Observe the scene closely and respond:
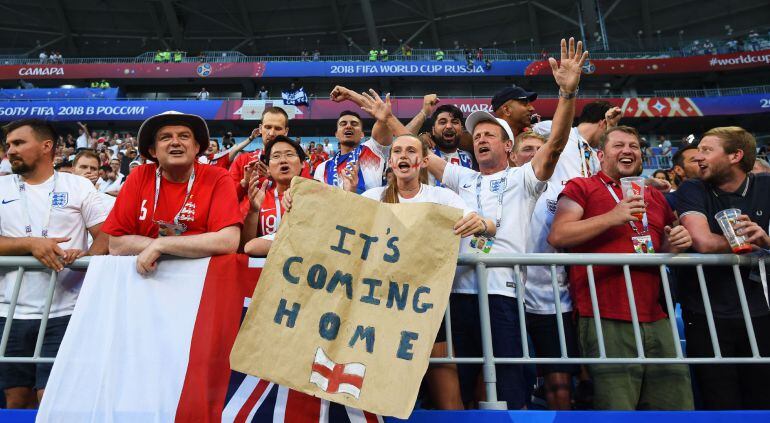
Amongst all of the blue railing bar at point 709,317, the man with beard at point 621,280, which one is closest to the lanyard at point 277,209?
the man with beard at point 621,280

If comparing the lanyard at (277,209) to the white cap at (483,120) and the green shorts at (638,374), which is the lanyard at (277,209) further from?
the green shorts at (638,374)

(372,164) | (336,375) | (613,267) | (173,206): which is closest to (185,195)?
(173,206)

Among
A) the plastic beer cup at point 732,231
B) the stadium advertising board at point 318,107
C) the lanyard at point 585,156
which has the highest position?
the stadium advertising board at point 318,107

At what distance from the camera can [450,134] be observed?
13.9 ft

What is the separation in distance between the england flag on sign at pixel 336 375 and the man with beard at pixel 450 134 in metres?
2.35

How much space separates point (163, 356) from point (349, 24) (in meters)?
31.0

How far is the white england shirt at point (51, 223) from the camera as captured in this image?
276 centimetres

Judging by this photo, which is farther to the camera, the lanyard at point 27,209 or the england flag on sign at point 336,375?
the lanyard at point 27,209

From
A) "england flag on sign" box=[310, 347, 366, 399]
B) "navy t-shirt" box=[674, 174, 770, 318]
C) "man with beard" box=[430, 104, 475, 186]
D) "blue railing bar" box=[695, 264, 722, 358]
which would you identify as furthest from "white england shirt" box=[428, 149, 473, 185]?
"england flag on sign" box=[310, 347, 366, 399]

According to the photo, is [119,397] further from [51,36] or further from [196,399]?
[51,36]

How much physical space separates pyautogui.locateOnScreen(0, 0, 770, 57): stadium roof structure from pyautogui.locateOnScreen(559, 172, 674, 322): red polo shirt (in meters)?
26.8

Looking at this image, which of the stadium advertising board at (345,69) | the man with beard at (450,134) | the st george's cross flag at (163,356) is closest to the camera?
the st george's cross flag at (163,356)

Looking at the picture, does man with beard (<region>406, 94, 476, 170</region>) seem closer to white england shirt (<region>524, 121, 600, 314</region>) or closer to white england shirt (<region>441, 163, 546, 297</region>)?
white england shirt (<region>524, 121, 600, 314</region>)

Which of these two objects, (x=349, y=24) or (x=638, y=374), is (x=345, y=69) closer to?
(x=349, y=24)
